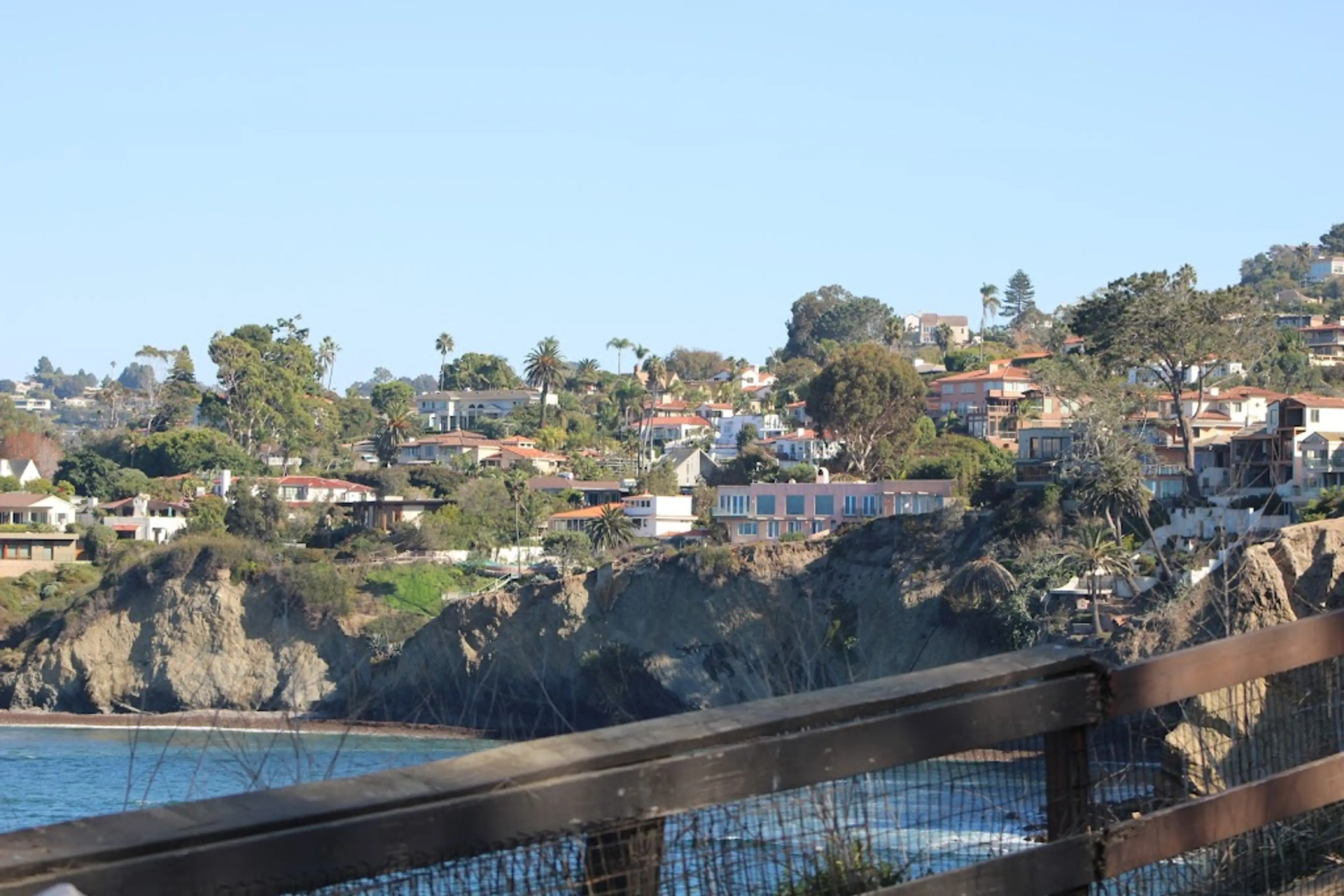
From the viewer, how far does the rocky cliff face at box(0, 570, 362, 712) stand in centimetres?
5497

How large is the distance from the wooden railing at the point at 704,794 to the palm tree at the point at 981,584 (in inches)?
1697

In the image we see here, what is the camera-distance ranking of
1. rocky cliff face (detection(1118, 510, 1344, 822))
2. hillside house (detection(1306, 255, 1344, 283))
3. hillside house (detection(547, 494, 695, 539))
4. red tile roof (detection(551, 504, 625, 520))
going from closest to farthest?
1. rocky cliff face (detection(1118, 510, 1344, 822))
2. hillside house (detection(547, 494, 695, 539))
3. red tile roof (detection(551, 504, 625, 520))
4. hillside house (detection(1306, 255, 1344, 283))

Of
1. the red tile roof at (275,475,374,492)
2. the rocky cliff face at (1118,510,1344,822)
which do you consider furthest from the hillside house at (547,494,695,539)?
the rocky cliff face at (1118,510,1344,822)

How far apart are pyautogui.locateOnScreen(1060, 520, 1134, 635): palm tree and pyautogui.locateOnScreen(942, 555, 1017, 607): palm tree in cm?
163

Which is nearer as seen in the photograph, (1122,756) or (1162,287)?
(1122,756)

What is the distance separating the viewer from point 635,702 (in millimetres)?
49094

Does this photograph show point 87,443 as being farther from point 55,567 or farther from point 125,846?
point 125,846

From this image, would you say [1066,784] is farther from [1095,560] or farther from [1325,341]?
[1325,341]

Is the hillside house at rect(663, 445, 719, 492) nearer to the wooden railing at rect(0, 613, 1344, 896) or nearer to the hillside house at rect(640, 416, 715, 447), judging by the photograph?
the hillside house at rect(640, 416, 715, 447)

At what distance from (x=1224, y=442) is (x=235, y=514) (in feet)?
125

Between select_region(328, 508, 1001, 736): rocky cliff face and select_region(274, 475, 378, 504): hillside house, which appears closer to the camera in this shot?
select_region(328, 508, 1001, 736): rocky cliff face

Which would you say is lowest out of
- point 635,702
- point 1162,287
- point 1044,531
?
point 635,702

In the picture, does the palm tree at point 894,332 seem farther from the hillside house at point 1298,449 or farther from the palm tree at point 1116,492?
the palm tree at point 1116,492

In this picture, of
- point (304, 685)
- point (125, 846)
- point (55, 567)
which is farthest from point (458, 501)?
point (125, 846)
